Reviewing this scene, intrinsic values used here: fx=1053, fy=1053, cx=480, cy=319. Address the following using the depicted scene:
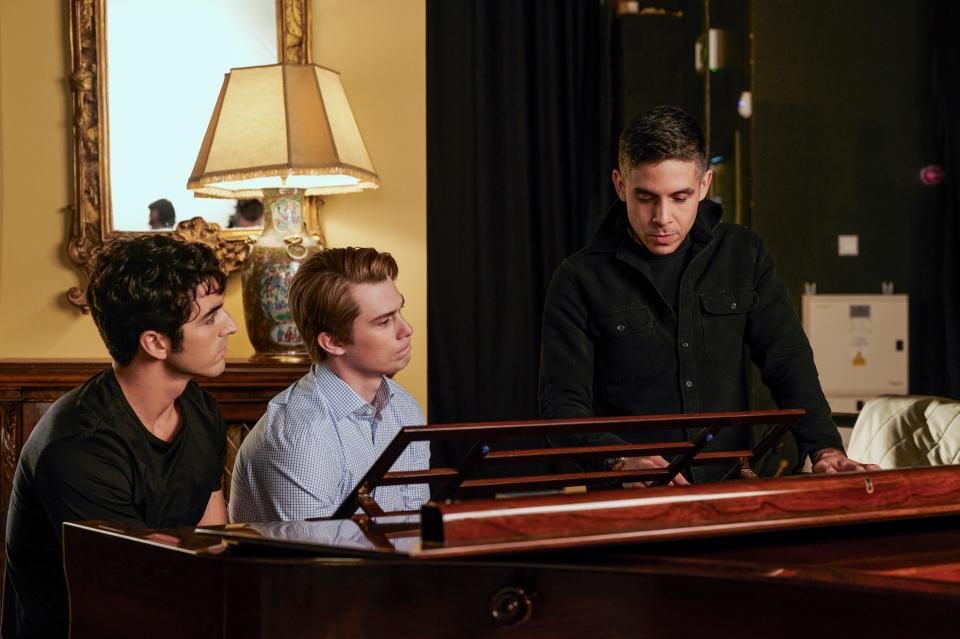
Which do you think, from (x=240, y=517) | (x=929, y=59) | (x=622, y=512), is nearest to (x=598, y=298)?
(x=240, y=517)

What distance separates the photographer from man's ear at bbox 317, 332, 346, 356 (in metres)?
1.90

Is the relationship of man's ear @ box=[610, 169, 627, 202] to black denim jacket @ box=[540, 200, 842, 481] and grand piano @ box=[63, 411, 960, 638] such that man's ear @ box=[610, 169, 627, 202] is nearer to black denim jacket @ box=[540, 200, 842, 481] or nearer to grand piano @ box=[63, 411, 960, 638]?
black denim jacket @ box=[540, 200, 842, 481]

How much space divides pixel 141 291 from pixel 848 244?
2.99 m

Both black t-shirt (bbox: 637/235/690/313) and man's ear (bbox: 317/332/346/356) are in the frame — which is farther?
black t-shirt (bbox: 637/235/690/313)

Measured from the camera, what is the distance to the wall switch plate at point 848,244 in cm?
405

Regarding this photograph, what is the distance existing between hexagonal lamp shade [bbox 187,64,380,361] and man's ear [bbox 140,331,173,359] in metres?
1.18

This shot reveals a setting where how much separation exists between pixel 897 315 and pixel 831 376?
0.36m

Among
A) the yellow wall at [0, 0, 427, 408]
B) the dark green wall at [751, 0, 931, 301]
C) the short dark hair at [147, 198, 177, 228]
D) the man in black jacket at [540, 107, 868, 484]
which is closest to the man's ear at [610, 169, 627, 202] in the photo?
the man in black jacket at [540, 107, 868, 484]

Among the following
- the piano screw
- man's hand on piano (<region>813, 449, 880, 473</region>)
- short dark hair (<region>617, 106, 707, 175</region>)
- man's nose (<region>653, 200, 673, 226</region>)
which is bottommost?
the piano screw

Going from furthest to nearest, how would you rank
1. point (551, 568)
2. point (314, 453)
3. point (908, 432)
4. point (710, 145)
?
point (710, 145)
point (908, 432)
point (314, 453)
point (551, 568)

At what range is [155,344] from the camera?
182cm

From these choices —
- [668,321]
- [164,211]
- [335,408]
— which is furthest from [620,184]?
[164,211]

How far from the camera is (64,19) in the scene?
11.2 feet

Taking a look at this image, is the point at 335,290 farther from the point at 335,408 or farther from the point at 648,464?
the point at 648,464
